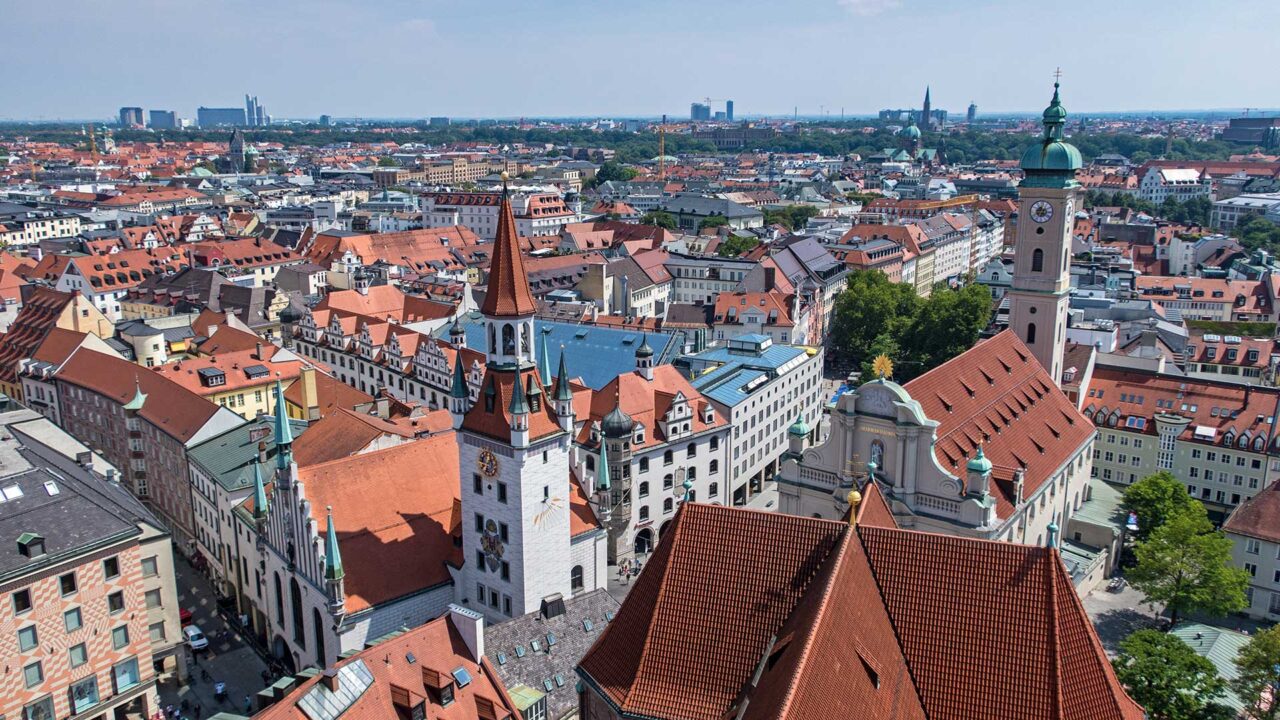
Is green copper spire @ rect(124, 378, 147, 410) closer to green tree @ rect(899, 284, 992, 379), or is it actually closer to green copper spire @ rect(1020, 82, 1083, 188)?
green copper spire @ rect(1020, 82, 1083, 188)

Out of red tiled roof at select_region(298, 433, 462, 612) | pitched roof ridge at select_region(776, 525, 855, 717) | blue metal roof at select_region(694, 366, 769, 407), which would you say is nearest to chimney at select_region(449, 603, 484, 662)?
red tiled roof at select_region(298, 433, 462, 612)

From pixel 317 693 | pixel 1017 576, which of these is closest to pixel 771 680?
pixel 1017 576

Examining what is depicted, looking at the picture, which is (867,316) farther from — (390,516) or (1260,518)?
(390,516)

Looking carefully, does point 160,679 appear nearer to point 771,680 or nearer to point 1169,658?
point 771,680

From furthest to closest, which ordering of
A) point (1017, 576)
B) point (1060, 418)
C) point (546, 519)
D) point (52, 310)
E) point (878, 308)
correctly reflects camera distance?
point (878, 308) → point (52, 310) → point (1060, 418) → point (546, 519) → point (1017, 576)

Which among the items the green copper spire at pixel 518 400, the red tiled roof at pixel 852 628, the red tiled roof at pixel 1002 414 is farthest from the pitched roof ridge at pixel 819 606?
the red tiled roof at pixel 1002 414
